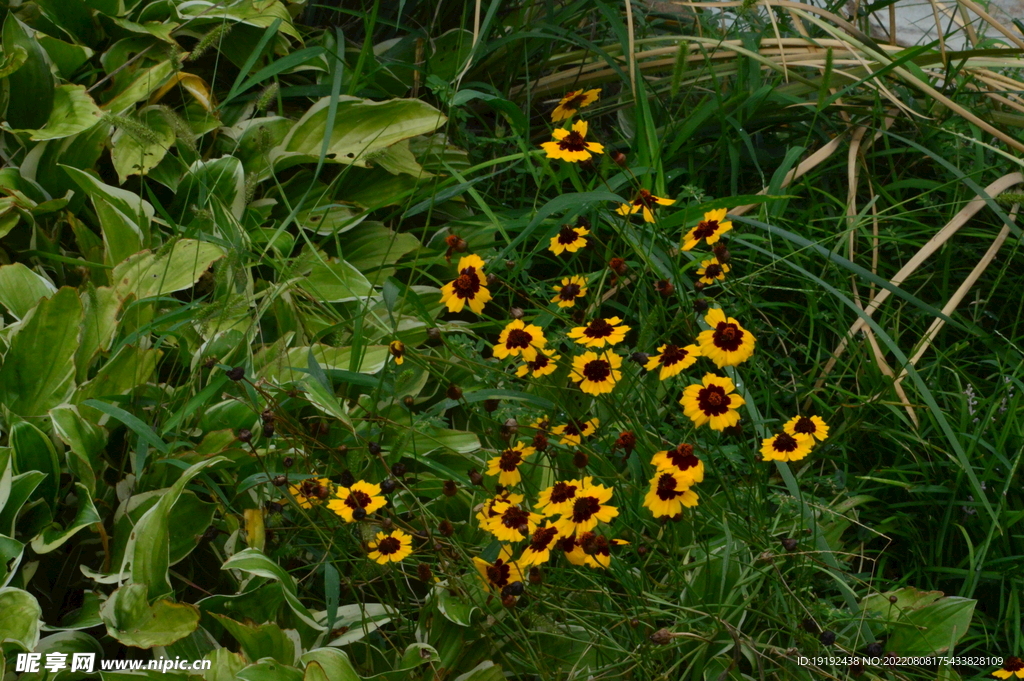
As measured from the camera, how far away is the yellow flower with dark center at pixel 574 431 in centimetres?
115

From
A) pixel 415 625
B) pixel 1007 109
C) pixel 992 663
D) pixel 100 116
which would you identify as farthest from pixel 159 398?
pixel 1007 109

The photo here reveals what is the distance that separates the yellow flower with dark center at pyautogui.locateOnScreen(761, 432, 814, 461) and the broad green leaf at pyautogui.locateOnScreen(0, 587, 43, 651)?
856 mm

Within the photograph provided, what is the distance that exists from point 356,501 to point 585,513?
272mm

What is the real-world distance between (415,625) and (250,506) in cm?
30

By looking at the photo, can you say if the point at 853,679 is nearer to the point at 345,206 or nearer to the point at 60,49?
the point at 345,206

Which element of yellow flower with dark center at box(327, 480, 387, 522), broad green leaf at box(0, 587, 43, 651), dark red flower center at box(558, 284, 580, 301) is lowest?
broad green leaf at box(0, 587, 43, 651)

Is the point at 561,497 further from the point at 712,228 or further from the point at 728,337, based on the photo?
the point at 712,228

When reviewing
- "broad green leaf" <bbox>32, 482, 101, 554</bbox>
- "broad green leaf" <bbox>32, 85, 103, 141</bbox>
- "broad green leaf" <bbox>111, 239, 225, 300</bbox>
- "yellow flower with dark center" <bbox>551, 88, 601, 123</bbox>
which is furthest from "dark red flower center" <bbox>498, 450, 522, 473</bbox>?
"broad green leaf" <bbox>32, 85, 103, 141</bbox>

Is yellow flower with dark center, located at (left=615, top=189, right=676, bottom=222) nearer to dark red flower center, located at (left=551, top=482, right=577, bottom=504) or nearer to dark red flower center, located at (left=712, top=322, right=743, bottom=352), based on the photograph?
dark red flower center, located at (left=712, top=322, right=743, bottom=352)

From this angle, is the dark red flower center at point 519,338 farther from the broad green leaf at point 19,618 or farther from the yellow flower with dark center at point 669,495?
the broad green leaf at point 19,618

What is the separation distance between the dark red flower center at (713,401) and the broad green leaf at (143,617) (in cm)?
64

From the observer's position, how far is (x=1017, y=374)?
1542 millimetres

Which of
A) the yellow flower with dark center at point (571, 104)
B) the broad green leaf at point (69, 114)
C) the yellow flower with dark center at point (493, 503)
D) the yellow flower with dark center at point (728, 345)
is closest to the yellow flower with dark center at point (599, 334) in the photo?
the yellow flower with dark center at point (728, 345)

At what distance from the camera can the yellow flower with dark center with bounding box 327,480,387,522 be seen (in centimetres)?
106
